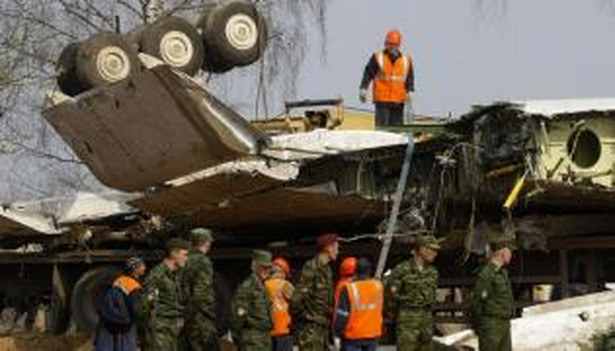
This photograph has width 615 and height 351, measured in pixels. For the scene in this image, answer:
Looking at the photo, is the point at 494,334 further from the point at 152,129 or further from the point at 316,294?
the point at 152,129

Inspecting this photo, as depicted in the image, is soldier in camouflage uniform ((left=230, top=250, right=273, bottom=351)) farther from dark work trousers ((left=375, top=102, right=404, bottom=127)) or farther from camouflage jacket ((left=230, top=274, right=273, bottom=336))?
dark work trousers ((left=375, top=102, right=404, bottom=127))

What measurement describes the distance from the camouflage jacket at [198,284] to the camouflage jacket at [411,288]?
177cm

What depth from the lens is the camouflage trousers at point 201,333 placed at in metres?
11.8

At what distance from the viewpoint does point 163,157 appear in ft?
42.8

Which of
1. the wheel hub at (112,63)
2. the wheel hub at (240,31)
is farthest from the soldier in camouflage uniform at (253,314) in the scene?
the wheel hub at (240,31)

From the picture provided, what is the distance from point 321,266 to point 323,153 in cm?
240

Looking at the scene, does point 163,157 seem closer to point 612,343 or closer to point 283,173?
point 283,173

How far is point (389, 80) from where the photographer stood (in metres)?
15.1

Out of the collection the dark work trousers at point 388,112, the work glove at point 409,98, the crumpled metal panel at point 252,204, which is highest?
the work glove at point 409,98

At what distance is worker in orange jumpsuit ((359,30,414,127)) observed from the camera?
15117 mm

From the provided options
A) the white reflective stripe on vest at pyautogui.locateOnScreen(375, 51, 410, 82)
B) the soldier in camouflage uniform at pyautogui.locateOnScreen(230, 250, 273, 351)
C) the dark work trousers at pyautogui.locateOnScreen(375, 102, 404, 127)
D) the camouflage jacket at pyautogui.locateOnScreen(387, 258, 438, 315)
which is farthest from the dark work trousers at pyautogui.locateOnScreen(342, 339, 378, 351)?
the white reflective stripe on vest at pyautogui.locateOnScreen(375, 51, 410, 82)

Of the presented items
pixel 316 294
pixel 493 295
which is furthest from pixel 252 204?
pixel 493 295

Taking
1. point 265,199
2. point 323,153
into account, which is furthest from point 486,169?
point 265,199

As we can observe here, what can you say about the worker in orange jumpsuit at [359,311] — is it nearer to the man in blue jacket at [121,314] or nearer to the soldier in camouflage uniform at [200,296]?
the soldier in camouflage uniform at [200,296]
